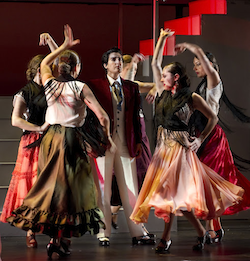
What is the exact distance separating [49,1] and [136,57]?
1943 millimetres

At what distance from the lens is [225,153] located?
172 inches

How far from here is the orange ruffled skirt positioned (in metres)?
3.55

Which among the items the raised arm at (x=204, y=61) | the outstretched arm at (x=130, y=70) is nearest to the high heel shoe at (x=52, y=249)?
the raised arm at (x=204, y=61)

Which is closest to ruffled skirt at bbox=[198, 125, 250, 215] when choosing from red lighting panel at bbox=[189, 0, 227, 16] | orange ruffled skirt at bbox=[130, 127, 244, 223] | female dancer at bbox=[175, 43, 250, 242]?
female dancer at bbox=[175, 43, 250, 242]

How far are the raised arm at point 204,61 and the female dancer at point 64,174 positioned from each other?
96cm

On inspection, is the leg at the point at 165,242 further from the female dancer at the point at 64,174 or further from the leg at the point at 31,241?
the leg at the point at 31,241

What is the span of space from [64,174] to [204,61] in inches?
60.1

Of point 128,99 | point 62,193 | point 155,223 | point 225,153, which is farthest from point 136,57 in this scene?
point 62,193

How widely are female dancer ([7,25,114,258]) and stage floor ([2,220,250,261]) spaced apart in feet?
0.65

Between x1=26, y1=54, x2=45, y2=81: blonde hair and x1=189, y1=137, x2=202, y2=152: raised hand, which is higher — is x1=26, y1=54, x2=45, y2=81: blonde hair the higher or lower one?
the higher one

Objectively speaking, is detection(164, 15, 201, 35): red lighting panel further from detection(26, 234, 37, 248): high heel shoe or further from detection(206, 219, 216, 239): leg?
detection(26, 234, 37, 248): high heel shoe

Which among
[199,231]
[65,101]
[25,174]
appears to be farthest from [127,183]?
[65,101]

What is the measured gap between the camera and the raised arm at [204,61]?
409 cm

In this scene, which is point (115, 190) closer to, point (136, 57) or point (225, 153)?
A: point (225, 153)
